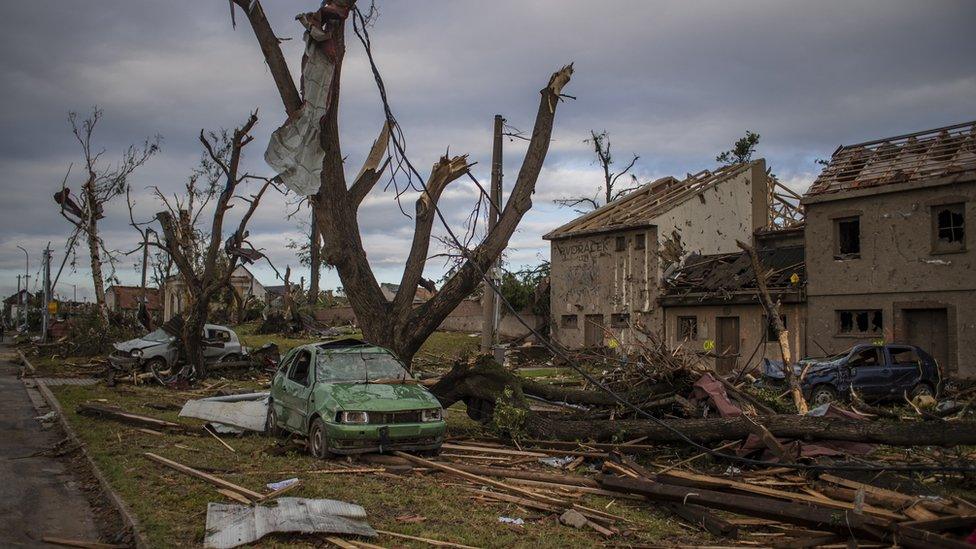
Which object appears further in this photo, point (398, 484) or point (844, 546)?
point (398, 484)

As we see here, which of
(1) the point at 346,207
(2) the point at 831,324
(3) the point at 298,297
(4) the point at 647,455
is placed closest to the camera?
(4) the point at 647,455

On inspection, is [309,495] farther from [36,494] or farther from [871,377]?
[871,377]

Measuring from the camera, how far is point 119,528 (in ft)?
23.4

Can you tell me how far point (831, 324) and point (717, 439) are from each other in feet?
54.4

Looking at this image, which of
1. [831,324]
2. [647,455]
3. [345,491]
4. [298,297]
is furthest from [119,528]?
[298,297]

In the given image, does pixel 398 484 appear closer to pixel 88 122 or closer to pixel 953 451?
pixel 953 451

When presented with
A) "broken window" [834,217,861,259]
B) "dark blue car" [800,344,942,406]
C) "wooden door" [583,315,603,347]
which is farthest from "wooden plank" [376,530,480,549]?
"wooden door" [583,315,603,347]

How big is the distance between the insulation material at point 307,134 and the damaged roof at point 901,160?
1894 cm

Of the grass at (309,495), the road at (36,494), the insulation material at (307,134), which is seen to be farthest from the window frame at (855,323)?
the road at (36,494)

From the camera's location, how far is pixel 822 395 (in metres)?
17.8

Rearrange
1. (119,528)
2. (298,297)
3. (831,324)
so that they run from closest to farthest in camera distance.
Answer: (119,528)
(831,324)
(298,297)

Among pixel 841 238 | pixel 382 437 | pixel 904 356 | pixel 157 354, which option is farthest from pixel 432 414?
pixel 841 238

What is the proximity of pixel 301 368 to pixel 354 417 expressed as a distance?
222 centimetres

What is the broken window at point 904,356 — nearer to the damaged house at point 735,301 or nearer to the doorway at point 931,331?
the doorway at point 931,331
